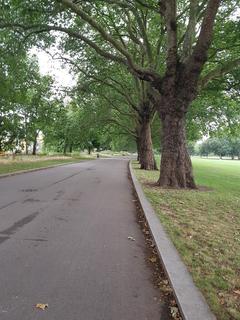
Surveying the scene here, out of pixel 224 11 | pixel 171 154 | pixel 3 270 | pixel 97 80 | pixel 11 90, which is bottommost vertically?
pixel 3 270

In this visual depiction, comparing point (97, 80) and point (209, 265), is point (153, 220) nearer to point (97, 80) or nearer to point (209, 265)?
point (209, 265)

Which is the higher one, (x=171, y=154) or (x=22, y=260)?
(x=171, y=154)

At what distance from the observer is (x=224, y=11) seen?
1767 centimetres

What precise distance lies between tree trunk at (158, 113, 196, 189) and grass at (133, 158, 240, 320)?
8.33 ft

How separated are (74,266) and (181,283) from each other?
1.48 meters

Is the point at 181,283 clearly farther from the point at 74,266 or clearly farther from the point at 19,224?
the point at 19,224

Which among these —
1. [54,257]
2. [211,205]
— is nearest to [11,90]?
[211,205]

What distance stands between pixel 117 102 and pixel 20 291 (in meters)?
30.6

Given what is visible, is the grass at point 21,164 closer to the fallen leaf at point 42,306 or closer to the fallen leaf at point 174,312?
the fallen leaf at point 42,306

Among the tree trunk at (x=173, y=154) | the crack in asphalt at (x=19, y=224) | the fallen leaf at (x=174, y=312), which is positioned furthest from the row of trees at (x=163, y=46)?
the fallen leaf at (x=174, y=312)

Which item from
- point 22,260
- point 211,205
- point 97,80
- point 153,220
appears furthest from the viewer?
point 97,80

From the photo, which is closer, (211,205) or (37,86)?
(211,205)

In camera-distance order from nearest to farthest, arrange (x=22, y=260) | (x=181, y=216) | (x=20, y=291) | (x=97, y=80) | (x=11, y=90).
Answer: (x=20, y=291) < (x=22, y=260) < (x=181, y=216) < (x=11, y=90) < (x=97, y=80)

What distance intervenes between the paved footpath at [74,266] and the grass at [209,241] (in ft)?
1.90
